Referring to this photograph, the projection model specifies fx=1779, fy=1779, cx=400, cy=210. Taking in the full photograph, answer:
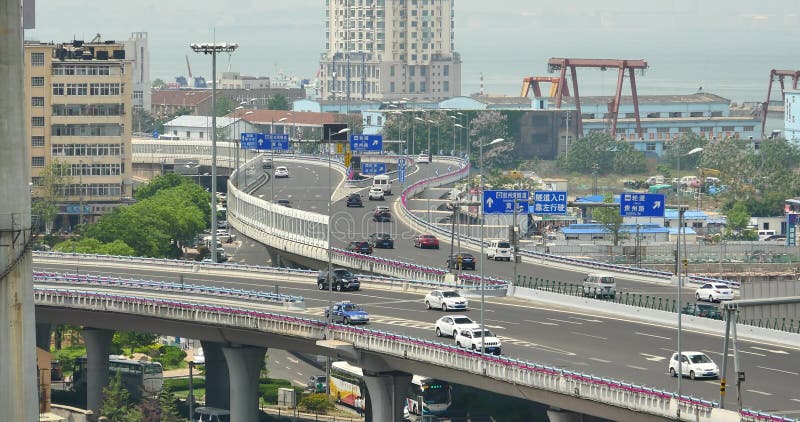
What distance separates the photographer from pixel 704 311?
10488 cm

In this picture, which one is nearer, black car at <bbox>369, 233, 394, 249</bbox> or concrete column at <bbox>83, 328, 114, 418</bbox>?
concrete column at <bbox>83, 328, 114, 418</bbox>

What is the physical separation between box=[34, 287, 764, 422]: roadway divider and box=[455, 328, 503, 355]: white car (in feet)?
6.93

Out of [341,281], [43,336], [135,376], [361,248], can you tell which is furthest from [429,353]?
[361,248]

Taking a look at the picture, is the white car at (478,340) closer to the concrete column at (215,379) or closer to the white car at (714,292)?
the white car at (714,292)

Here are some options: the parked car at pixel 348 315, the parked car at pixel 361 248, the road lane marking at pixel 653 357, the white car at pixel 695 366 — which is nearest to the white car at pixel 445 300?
Answer: the parked car at pixel 348 315

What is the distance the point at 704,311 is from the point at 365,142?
95.4 meters

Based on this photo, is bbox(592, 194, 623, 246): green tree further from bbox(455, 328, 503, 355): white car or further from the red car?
bbox(455, 328, 503, 355): white car

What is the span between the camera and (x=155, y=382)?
126m

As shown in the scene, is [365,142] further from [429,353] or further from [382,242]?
[429,353]

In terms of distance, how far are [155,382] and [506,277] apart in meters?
26.6

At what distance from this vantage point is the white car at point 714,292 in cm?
11356

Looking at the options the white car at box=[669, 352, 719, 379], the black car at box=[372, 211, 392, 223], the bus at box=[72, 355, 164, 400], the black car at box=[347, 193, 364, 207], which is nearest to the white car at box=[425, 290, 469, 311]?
the bus at box=[72, 355, 164, 400]

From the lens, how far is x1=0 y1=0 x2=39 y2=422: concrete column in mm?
49188

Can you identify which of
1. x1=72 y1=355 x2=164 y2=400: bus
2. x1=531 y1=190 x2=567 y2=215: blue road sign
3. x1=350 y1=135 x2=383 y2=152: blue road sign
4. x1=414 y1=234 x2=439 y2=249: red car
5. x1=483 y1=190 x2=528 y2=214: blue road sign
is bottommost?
x1=72 y1=355 x2=164 y2=400: bus
